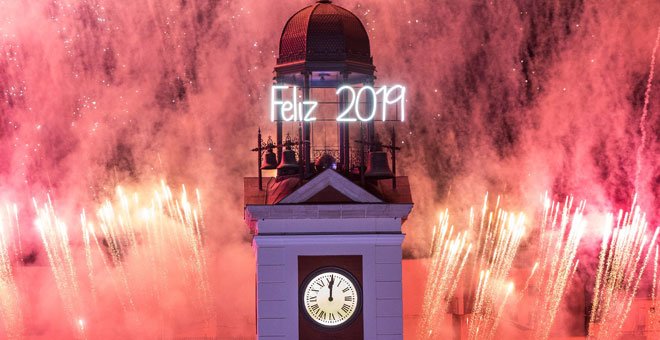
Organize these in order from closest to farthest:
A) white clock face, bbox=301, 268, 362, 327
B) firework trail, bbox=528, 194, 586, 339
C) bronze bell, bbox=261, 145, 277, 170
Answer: white clock face, bbox=301, 268, 362, 327, bronze bell, bbox=261, 145, 277, 170, firework trail, bbox=528, 194, 586, 339

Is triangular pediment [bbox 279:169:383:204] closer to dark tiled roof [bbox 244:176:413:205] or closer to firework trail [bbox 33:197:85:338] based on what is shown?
dark tiled roof [bbox 244:176:413:205]

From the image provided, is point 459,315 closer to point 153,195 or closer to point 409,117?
point 409,117

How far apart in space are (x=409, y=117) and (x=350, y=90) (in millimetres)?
21732

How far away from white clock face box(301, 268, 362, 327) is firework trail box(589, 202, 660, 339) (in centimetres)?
1986

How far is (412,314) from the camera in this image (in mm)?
59031

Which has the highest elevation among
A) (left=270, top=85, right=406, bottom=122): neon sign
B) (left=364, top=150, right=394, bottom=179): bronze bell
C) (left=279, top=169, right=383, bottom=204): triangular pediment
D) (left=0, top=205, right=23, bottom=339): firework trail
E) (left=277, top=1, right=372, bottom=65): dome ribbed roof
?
(left=277, top=1, right=372, bottom=65): dome ribbed roof

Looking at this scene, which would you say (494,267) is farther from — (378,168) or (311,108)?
→ (311,108)

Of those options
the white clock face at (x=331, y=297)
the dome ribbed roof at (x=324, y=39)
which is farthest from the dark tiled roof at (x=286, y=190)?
the dome ribbed roof at (x=324, y=39)

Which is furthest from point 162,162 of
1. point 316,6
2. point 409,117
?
point 316,6


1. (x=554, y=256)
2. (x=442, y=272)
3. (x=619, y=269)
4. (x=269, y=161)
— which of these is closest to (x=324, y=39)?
(x=269, y=161)

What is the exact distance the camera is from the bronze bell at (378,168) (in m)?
37.7

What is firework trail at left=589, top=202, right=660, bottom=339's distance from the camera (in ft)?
178

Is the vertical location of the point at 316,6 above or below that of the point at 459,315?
above

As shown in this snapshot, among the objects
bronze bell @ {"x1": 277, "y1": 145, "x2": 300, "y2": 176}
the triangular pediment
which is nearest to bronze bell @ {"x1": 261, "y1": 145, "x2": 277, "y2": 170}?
bronze bell @ {"x1": 277, "y1": 145, "x2": 300, "y2": 176}
